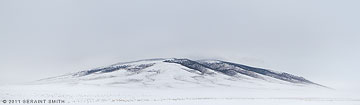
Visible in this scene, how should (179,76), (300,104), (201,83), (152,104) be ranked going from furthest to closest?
(179,76), (201,83), (300,104), (152,104)

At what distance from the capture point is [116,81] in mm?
184000

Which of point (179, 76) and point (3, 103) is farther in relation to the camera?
point (179, 76)

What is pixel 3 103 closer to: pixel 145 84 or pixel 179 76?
pixel 145 84

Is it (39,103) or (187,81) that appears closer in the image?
(39,103)

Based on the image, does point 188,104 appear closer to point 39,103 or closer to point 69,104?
point 69,104

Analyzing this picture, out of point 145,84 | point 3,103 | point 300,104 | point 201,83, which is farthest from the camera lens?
point 201,83

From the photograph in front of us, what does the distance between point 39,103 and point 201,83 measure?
13699 cm

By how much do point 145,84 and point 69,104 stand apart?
403ft

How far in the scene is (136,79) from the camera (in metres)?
188

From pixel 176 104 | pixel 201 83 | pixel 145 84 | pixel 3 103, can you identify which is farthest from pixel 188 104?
pixel 201 83

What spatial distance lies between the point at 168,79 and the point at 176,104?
440ft

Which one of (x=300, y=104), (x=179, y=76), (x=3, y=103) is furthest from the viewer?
(x=179, y=76)

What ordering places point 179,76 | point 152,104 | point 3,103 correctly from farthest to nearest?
1. point 179,76
2. point 152,104
3. point 3,103

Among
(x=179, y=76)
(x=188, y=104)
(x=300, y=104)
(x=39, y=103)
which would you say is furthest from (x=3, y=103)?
(x=179, y=76)
